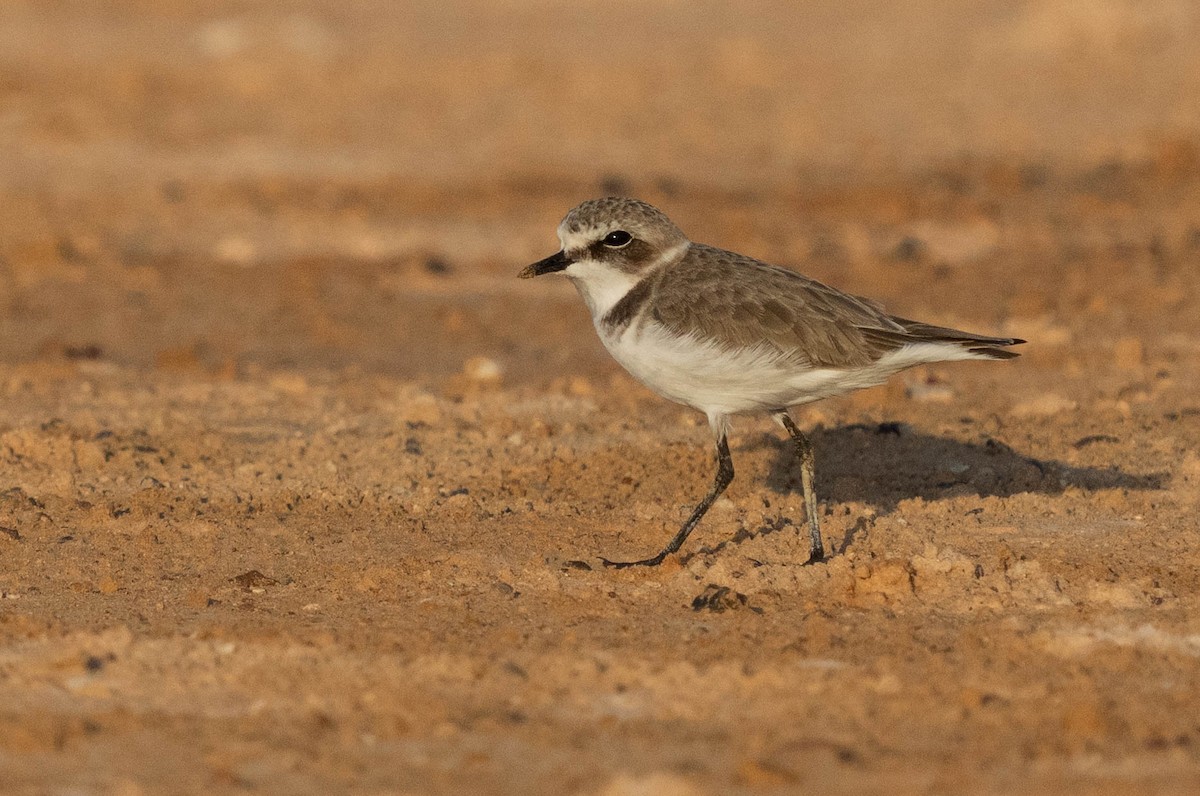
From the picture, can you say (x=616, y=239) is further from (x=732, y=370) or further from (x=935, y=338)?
(x=935, y=338)

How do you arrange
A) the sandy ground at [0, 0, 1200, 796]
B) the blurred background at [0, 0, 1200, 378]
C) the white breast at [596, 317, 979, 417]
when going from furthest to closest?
1. the blurred background at [0, 0, 1200, 378]
2. the white breast at [596, 317, 979, 417]
3. the sandy ground at [0, 0, 1200, 796]

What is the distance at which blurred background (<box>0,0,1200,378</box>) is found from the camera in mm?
11805

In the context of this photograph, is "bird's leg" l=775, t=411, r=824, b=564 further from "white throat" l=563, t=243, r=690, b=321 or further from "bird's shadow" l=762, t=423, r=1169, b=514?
"white throat" l=563, t=243, r=690, b=321

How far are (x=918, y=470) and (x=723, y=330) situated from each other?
1816 mm

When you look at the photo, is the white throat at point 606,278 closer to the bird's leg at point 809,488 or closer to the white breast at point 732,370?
the white breast at point 732,370

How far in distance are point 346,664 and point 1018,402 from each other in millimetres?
4646

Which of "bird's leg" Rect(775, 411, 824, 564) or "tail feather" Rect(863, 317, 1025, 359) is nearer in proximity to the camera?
"tail feather" Rect(863, 317, 1025, 359)

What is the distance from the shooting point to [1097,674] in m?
5.37

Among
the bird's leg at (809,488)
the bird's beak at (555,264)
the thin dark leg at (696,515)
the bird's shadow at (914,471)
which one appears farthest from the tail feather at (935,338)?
the bird's beak at (555,264)

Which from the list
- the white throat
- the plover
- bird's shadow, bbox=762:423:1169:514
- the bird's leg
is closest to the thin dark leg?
the plover

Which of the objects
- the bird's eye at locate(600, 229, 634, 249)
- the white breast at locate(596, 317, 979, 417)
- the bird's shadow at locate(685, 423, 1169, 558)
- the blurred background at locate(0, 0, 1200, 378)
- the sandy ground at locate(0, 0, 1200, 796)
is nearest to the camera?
the sandy ground at locate(0, 0, 1200, 796)

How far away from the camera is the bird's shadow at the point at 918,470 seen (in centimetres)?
738

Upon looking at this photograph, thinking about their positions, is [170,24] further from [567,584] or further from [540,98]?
[567,584]

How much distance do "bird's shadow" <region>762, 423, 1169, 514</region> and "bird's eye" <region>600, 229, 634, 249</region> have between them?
4.94ft
